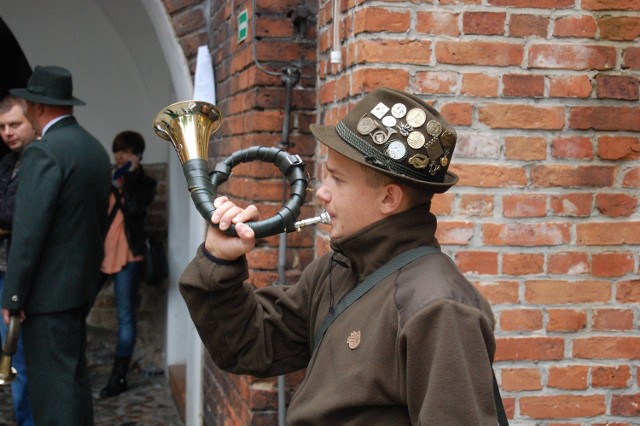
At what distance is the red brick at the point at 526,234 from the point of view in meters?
2.94

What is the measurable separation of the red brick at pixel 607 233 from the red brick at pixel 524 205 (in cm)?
14

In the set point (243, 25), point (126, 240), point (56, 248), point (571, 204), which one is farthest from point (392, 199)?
point (126, 240)

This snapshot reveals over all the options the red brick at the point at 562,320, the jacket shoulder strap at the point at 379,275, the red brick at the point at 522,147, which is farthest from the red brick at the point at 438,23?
the jacket shoulder strap at the point at 379,275

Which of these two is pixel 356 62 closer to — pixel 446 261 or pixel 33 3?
pixel 446 261

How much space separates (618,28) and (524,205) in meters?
0.65

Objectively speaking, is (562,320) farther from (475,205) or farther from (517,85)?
(517,85)

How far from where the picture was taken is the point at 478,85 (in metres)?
2.92

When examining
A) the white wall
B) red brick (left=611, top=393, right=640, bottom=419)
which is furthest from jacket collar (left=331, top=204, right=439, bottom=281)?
the white wall

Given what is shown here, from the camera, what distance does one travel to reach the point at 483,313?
1861 mm

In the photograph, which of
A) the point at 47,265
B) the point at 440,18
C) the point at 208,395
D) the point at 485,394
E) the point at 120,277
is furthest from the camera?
the point at 120,277

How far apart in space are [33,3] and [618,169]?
17.1 ft

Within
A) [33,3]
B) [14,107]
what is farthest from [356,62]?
[33,3]

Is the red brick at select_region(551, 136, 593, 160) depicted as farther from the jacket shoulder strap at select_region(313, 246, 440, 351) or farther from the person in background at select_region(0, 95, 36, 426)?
the person in background at select_region(0, 95, 36, 426)

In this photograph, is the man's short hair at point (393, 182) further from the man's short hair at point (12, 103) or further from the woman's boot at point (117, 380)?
the woman's boot at point (117, 380)
